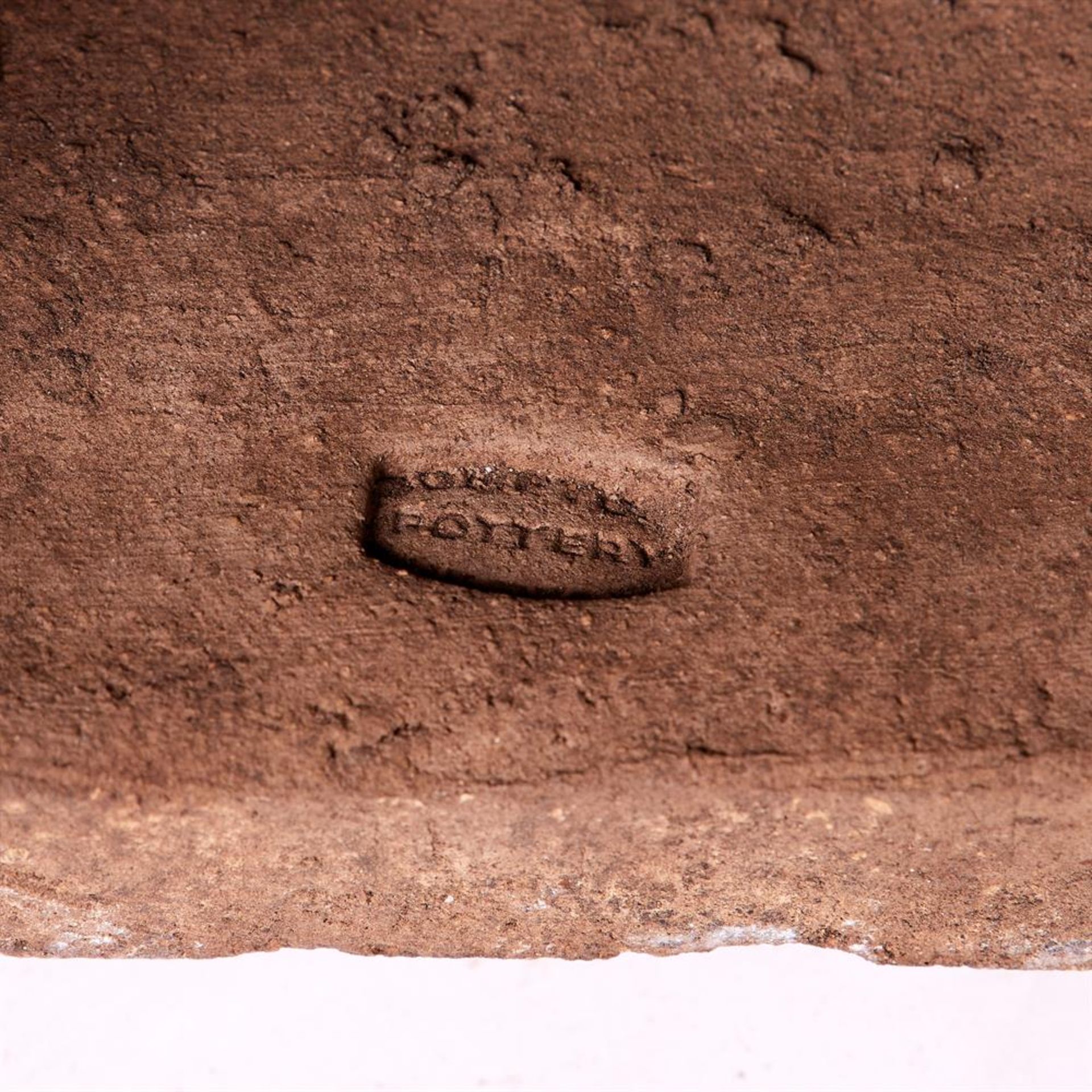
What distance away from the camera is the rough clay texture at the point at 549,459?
1.78m

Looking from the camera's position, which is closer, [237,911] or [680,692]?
[680,692]

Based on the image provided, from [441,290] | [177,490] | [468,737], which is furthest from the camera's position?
[441,290]

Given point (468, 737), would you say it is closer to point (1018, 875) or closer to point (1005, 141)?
point (1018, 875)

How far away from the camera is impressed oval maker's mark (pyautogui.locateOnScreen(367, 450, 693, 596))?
75.5 inches

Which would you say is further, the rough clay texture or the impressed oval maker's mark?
the impressed oval maker's mark

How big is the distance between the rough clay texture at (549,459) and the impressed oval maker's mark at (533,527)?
0.05 meters

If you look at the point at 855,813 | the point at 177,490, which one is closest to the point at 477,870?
the point at 855,813

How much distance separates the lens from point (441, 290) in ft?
6.77

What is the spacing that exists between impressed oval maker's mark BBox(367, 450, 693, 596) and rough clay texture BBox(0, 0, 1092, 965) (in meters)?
0.05

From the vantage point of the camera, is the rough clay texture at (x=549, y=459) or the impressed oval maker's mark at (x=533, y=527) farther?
the impressed oval maker's mark at (x=533, y=527)

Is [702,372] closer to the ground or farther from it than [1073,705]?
farther from it

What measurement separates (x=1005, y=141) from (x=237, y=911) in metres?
1.73

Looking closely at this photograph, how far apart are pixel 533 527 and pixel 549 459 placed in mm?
109

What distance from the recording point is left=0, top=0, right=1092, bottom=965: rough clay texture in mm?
1783
